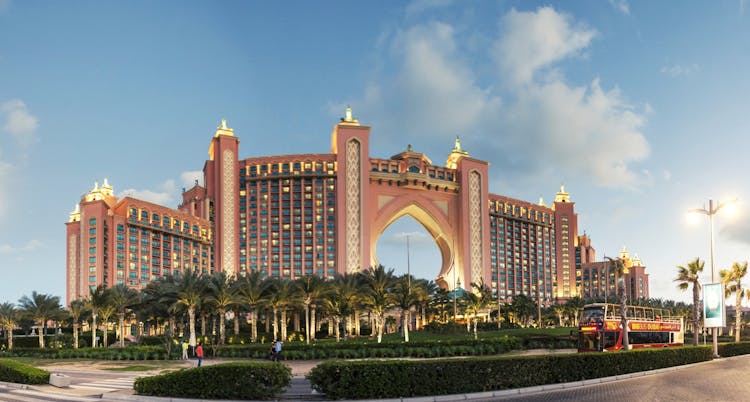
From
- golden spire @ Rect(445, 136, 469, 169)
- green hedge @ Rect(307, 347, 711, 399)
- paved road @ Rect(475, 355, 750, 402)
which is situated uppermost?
golden spire @ Rect(445, 136, 469, 169)

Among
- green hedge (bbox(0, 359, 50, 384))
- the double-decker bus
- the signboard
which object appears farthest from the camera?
the double-decker bus

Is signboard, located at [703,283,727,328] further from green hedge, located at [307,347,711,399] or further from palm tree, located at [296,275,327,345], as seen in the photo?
palm tree, located at [296,275,327,345]

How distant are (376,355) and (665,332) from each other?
2164 cm

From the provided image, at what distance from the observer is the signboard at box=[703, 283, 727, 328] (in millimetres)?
34594

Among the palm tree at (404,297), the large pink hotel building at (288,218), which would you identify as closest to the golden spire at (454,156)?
the large pink hotel building at (288,218)

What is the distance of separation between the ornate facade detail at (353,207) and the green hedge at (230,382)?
10044cm

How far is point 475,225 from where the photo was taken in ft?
463

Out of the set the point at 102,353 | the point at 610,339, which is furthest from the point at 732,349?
the point at 102,353

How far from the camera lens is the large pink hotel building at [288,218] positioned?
4705 inches

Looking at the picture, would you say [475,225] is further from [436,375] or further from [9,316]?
[436,375]

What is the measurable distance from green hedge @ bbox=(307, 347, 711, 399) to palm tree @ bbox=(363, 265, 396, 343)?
3982 centimetres

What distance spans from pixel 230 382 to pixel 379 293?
44991 mm

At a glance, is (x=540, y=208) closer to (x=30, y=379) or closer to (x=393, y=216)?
(x=393, y=216)

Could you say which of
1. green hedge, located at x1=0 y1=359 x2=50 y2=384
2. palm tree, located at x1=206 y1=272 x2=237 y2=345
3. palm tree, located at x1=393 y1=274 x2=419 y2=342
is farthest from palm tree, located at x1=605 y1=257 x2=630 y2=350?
palm tree, located at x1=206 y1=272 x2=237 y2=345
